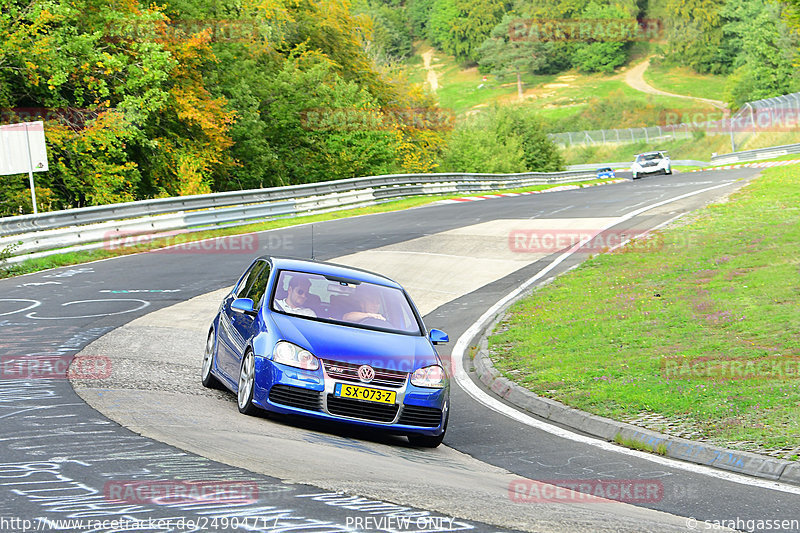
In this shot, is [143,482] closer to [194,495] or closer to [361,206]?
[194,495]

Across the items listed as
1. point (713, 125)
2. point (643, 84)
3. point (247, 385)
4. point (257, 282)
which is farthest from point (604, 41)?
point (247, 385)

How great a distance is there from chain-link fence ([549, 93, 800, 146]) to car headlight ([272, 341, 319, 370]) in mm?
68008

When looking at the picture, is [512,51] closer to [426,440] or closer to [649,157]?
[649,157]

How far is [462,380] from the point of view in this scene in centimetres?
1205

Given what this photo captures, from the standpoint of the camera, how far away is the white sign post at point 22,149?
873 inches

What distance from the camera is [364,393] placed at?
328 inches

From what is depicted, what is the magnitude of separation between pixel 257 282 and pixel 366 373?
2.41m

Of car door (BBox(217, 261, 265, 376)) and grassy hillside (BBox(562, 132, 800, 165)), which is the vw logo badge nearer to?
car door (BBox(217, 261, 265, 376))

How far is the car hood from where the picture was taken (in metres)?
8.46

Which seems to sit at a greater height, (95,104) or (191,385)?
(95,104)

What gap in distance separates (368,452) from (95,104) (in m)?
26.9

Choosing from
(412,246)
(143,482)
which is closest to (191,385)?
(143,482)

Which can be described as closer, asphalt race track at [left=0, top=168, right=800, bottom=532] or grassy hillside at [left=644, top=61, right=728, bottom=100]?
asphalt race track at [left=0, top=168, right=800, bottom=532]

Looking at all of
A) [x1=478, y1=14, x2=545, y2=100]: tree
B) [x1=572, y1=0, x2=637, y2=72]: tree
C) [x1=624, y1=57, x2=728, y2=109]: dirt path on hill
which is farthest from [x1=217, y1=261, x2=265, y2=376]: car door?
[x1=572, y1=0, x2=637, y2=72]: tree
